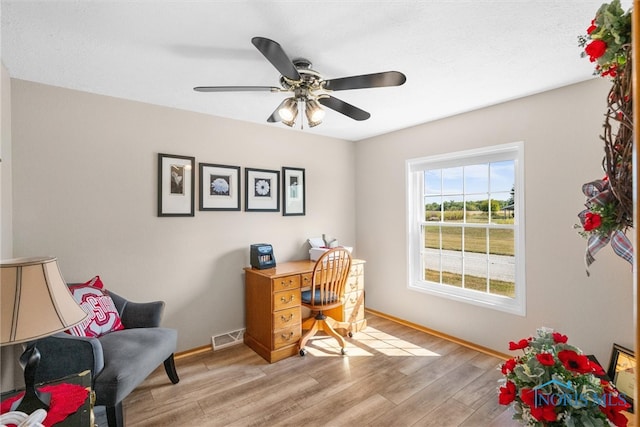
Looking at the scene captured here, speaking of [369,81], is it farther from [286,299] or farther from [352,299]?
[352,299]

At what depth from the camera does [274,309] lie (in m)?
2.70

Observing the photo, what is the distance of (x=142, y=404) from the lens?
2.05 metres

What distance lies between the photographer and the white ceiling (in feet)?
4.74

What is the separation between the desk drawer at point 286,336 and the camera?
8.84 feet

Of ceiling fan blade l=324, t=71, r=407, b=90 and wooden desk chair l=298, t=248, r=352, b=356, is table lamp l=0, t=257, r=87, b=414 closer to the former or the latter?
ceiling fan blade l=324, t=71, r=407, b=90

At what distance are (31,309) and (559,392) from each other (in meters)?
1.72

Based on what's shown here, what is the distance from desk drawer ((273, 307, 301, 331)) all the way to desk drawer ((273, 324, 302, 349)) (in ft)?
0.15

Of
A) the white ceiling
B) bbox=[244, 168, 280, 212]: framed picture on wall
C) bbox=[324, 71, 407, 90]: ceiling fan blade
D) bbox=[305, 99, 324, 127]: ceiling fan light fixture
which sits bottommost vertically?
bbox=[244, 168, 280, 212]: framed picture on wall

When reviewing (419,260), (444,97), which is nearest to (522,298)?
(419,260)

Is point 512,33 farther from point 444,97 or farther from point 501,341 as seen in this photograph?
point 501,341

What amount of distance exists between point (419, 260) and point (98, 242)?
326cm

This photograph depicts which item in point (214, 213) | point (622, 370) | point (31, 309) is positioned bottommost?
point (622, 370)

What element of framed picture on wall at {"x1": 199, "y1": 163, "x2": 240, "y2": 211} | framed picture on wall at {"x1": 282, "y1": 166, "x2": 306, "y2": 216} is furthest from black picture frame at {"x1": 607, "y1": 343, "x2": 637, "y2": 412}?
framed picture on wall at {"x1": 199, "y1": 163, "x2": 240, "y2": 211}

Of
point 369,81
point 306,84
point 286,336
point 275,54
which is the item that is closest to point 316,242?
point 286,336
